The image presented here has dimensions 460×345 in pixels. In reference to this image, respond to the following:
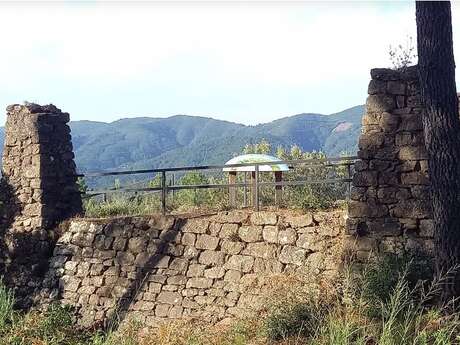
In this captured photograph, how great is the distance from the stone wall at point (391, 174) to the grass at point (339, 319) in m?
0.44

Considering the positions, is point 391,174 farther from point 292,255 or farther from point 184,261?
point 184,261

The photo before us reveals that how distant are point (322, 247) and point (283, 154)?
15.0 metres

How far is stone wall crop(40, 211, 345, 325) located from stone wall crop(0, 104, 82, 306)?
0.47 meters

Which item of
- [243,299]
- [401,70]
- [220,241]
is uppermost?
[401,70]

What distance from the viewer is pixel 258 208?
32.8ft

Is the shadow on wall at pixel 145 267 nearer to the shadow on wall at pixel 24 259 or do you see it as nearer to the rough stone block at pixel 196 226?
the rough stone block at pixel 196 226

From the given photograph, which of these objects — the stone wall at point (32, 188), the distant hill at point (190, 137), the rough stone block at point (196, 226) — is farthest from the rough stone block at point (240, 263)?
the distant hill at point (190, 137)

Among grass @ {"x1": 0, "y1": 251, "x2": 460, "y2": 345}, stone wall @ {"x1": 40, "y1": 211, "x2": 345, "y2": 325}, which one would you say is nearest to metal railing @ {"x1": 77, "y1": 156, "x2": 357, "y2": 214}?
stone wall @ {"x1": 40, "y1": 211, "x2": 345, "y2": 325}

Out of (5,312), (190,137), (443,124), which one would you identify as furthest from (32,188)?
(190,137)

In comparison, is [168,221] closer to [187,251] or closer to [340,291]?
[187,251]

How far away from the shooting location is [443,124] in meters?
6.81

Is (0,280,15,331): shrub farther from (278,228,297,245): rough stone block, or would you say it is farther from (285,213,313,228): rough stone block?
(285,213,313,228): rough stone block

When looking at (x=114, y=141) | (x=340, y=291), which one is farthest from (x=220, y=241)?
(x=114, y=141)

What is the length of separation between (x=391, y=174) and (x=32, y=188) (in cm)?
709
